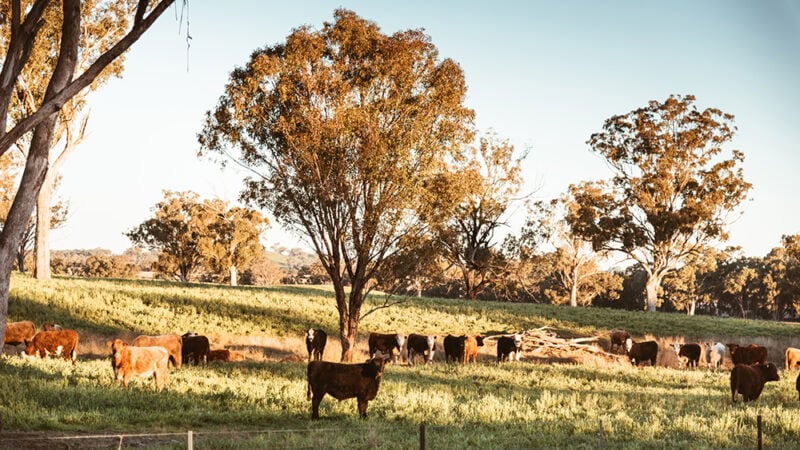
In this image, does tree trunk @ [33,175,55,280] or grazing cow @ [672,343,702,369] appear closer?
grazing cow @ [672,343,702,369]

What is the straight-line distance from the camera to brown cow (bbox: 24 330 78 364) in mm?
22953

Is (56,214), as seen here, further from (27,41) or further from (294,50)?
(27,41)

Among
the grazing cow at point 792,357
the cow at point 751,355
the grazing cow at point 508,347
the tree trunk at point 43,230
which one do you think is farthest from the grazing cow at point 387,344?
the tree trunk at point 43,230

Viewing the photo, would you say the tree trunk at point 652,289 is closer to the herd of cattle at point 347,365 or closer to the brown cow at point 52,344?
the herd of cattle at point 347,365

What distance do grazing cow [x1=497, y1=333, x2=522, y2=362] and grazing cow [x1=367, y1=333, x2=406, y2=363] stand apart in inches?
187

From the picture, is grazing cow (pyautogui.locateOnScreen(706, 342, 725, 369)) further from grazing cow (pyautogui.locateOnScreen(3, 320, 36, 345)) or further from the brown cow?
grazing cow (pyautogui.locateOnScreen(3, 320, 36, 345))

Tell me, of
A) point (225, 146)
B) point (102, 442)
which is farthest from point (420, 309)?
point (102, 442)

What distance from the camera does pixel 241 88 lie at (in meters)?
28.9

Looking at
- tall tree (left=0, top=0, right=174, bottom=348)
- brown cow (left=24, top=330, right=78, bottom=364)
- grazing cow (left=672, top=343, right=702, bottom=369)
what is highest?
tall tree (left=0, top=0, right=174, bottom=348)

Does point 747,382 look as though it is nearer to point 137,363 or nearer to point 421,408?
point 421,408

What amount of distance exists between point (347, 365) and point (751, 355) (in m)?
22.9

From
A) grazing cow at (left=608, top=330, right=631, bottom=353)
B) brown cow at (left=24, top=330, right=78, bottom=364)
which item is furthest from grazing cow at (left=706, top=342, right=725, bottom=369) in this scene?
brown cow at (left=24, top=330, right=78, bottom=364)

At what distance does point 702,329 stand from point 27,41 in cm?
4897

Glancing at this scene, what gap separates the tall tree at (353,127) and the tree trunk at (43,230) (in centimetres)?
1895
